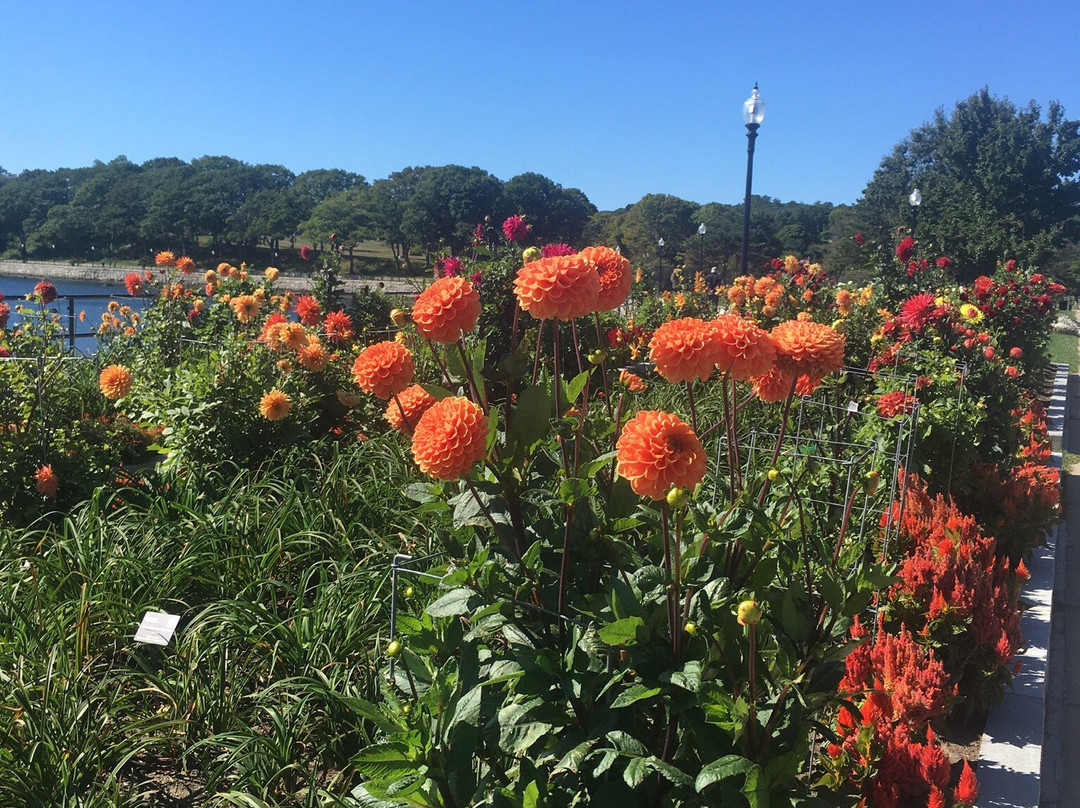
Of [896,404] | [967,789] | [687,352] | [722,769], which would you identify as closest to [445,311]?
[687,352]

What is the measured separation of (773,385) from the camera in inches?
67.4

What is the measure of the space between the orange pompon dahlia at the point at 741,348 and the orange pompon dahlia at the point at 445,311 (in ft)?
1.58

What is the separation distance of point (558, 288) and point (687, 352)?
26cm

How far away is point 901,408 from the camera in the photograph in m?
4.04

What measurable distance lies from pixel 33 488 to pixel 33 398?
1.57 ft

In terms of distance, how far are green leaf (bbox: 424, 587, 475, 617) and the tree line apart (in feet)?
72.2

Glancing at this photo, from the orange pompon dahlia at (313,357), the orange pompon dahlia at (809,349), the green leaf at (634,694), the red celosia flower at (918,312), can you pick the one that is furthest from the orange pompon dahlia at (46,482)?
the red celosia flower at (918,312)

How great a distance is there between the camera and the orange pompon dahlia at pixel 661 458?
4.02ft

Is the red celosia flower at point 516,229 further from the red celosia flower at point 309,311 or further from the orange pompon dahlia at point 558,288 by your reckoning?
the orange pompon dahlia at point 558,288

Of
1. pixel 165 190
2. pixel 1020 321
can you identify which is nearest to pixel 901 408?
pixel 1020 321

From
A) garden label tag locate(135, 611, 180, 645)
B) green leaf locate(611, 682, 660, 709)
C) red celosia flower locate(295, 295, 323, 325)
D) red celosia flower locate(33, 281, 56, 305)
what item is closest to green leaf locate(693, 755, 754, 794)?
green leaf locate(611, 682, 660, 709)

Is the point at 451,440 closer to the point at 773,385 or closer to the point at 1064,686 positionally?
the point at 773,385

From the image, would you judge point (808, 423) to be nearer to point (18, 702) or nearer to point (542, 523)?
point (542, 523)

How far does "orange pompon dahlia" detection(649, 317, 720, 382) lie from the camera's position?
4.64 feet
